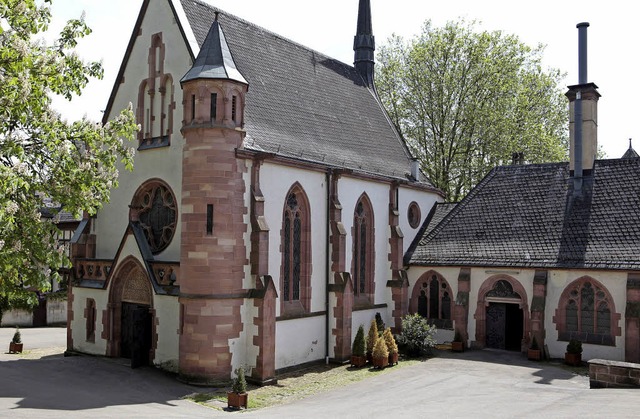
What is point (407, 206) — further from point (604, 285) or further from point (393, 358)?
point (604, 285)

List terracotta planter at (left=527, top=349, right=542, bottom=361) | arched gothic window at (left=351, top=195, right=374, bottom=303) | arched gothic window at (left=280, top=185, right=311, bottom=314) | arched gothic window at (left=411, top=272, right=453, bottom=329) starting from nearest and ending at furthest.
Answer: arched gothic window at (left=280, top=185, right=311, bottom=314) → terracotta planter at (left=527, top=349, right=542, bottom=361) → arched gothic window at (left=351, top=195, right=374, bottom=303) → arched gothic window at (left=411, top=272, right=453, bottom=329)

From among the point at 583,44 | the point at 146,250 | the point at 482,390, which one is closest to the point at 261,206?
the point at 146,250

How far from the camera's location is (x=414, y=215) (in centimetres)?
3322

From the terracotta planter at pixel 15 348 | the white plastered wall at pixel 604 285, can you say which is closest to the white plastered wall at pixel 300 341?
the white plastered wall at pixel 604 285

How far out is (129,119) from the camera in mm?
14984

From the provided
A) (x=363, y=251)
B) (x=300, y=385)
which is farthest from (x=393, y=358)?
(x=363, y=251)

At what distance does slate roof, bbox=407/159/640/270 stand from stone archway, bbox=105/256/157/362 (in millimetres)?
13318

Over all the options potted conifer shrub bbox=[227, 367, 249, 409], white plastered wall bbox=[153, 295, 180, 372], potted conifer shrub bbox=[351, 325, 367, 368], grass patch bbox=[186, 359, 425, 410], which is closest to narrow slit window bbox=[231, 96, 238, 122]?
white plastered wall bbox=[153, 295, 180, 372]

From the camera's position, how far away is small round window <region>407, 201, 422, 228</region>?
32.9m

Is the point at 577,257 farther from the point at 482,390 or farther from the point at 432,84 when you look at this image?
the point at 432,84

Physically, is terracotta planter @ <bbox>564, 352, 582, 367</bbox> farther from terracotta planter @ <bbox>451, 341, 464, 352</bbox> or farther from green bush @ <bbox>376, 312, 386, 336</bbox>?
green bush @ <bbox>376, 312, 386, 336</bbox>

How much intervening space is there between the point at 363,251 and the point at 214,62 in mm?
11748

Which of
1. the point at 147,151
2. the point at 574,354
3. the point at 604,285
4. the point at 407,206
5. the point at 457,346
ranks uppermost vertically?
the point at 147,151

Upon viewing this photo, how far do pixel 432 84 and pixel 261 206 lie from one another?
86.3ft
